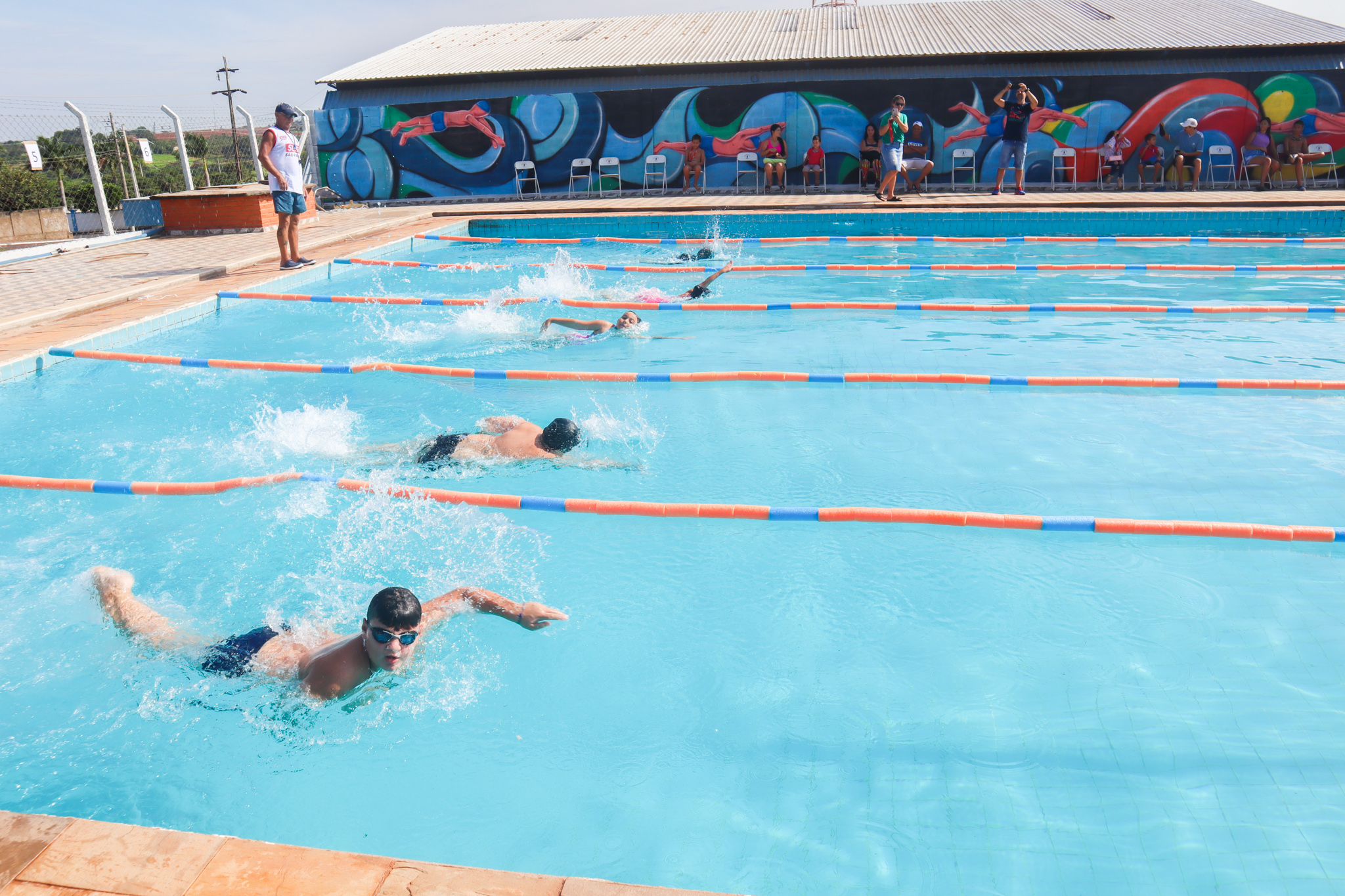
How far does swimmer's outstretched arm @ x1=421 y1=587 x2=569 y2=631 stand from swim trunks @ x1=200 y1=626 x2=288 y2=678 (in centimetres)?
61

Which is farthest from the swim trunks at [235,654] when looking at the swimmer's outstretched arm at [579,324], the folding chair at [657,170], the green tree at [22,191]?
the green tree at [22,191]

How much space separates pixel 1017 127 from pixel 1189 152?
4.72 meters

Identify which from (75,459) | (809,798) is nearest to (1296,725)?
(809,798)

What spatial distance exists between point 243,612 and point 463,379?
3217mm

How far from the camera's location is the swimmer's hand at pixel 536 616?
3.40 metres

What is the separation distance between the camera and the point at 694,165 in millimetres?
17688

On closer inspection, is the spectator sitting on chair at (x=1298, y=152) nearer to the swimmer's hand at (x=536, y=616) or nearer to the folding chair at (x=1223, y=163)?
the folding chair at (x=1223, y=163)

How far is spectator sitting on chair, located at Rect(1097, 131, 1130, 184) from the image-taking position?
53.6ft

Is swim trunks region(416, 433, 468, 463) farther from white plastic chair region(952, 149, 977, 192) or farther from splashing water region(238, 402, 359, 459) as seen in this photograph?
white plastic chair region(952, 149, 977, 192)

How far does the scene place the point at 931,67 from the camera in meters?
16.9

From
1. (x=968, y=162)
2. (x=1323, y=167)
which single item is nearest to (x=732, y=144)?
(x=968, y=162)

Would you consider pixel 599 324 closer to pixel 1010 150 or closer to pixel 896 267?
pixel 896 267

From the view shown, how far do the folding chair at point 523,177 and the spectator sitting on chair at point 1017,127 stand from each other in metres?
9.11

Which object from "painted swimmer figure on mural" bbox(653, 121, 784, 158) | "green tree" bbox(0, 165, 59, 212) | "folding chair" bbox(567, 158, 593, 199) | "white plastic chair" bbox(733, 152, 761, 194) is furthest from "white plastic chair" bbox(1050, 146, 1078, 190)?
"green tree" bbox(0, 165, 59, 212)
